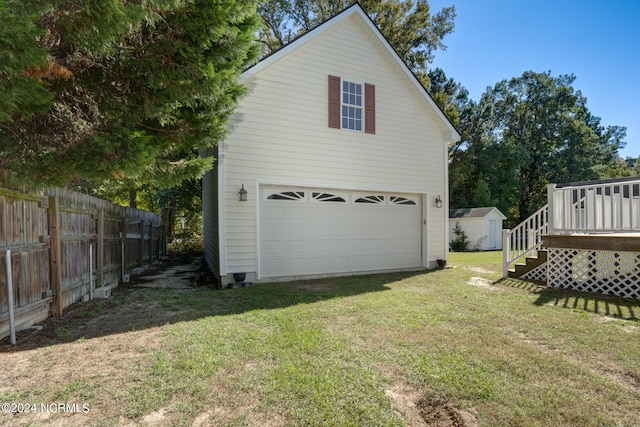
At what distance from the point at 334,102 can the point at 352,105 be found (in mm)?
654

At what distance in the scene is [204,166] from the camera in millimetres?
5434

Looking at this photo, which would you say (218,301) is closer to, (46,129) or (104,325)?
(104,325)

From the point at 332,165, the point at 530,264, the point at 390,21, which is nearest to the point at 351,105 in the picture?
the point at 332,165

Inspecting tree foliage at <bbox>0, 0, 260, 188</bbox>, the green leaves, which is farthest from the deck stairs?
the green leaves

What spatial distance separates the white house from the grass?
8.42ft

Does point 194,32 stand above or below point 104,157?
above

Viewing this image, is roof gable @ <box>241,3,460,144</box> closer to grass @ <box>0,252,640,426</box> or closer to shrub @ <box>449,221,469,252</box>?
grass @ <box>0,252,640,426</box>

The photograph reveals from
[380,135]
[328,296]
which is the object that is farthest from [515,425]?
[380,135]

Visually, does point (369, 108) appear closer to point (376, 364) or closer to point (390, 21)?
point (376, 364)

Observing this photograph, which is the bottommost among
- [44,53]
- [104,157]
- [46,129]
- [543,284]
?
[543,284]

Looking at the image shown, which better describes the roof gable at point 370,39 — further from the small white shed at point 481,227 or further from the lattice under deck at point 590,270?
the small white shed at point 481,227

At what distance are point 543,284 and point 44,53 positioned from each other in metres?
9.36

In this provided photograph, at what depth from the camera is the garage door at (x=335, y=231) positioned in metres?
8.15

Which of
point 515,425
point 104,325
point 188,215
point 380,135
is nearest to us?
point 515,425
